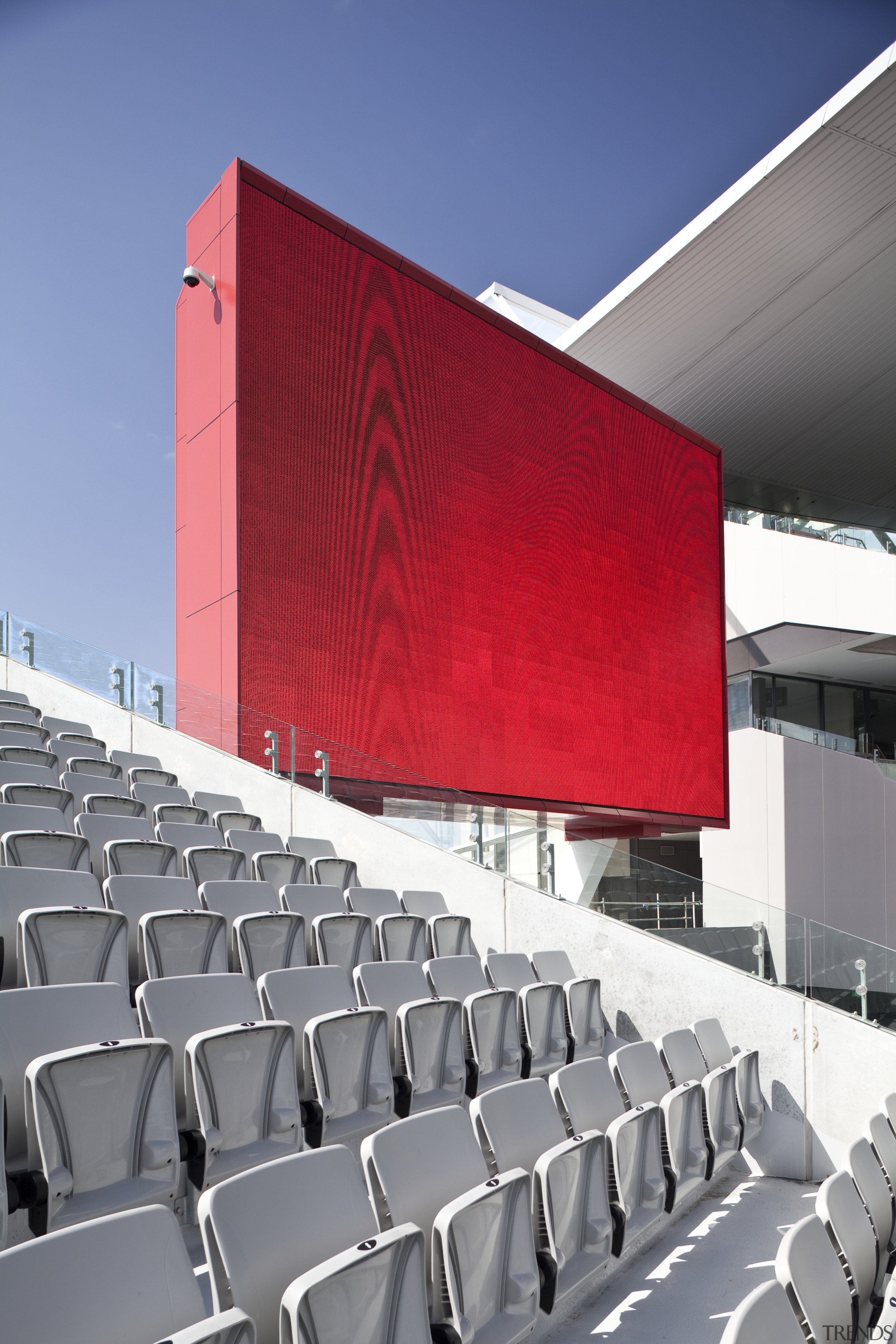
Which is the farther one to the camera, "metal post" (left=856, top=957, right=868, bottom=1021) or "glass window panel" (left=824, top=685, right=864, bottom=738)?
"glass window panel" (left=824, top=685, right=864, bottom=738)

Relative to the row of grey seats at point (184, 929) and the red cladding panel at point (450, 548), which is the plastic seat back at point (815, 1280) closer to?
the row of grey seats at point (184, 929)

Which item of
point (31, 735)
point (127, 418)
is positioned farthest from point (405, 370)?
point (127, 418)

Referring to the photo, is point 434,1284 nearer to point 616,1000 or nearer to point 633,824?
point 616,1000

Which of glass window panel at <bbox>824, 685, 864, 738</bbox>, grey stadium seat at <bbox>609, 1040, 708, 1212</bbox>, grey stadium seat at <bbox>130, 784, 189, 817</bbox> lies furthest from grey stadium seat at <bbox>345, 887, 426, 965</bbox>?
glass window panel at <bbox>824, 685, 864, 738</bbox>

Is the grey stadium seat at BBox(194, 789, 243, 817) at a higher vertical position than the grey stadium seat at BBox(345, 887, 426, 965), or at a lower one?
higher

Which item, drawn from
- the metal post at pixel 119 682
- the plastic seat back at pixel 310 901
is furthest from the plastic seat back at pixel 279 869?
the metal post at pixel 119 682

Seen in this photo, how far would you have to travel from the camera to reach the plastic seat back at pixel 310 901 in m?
4.89

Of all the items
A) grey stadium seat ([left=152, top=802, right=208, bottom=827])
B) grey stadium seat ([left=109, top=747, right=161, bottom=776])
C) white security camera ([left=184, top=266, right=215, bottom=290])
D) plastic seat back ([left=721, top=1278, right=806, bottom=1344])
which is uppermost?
white security camera ([left=184, top=266, right=215, bottom=290])

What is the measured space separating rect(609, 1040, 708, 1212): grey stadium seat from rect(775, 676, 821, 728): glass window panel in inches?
603

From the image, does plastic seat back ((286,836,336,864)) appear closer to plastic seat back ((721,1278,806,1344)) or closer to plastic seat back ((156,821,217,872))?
plastic seat back ((156,821,217,872))

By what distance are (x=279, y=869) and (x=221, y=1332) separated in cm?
400

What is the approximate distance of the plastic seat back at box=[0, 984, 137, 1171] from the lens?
2594mm

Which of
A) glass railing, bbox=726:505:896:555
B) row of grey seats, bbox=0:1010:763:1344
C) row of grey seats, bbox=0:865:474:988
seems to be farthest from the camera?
glass railing, bbox=726:505:896:555

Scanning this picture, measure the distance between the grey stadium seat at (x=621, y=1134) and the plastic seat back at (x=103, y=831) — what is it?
2.63 m
